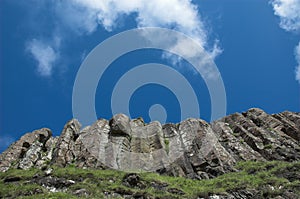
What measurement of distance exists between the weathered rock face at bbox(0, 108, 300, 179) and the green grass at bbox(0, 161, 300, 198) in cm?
315

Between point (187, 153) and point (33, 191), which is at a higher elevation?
point (187, 153)

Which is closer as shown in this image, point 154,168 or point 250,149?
point 154,168

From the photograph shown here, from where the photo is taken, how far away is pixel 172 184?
2894cm

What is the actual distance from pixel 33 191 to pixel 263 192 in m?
15.6

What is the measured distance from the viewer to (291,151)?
3625 centimetres

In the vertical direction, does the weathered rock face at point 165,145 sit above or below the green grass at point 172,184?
above

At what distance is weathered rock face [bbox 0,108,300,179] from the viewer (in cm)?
3597

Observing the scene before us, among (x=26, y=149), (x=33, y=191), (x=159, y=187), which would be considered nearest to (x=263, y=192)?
(x=159, y=187)

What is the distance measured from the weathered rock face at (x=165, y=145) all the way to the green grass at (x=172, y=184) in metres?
3.15

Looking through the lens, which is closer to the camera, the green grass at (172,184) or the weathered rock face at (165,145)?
the green grass at (172,184)

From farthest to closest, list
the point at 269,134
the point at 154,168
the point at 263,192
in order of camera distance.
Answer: the point at 269,134, the point at 154,168, the point at 263,192

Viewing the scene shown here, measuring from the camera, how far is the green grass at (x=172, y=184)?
24516mm

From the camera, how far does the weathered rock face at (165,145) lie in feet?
118

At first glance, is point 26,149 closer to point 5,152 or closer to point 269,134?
point 5,152
